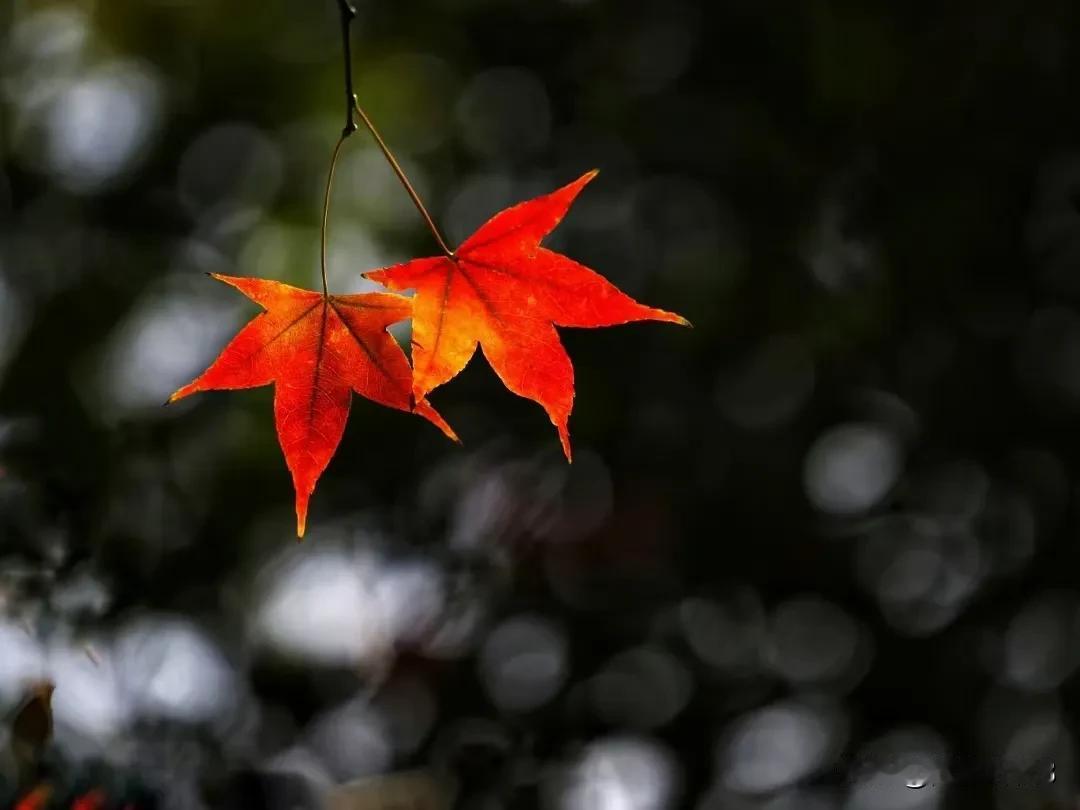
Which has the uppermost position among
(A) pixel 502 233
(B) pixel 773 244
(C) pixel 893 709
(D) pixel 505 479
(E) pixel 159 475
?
(A) pixel 502 233

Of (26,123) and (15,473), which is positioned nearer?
(15,473)

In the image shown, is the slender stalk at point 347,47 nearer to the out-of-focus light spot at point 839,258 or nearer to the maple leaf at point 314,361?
the maple leaf at point 314,361

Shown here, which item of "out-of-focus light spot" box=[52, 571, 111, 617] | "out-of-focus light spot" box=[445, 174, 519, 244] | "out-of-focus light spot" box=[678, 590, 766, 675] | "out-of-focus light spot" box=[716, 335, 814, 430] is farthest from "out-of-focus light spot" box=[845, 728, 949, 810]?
"out-of-focus light spot" box=[678, 590, 766, 675]

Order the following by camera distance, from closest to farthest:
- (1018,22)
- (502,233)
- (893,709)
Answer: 1. (502,233)
2. (1018,22)
3. (893,709)

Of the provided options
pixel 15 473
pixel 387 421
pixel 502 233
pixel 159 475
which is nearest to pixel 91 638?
pixel 15 473

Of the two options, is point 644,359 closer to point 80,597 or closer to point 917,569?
point 917,569

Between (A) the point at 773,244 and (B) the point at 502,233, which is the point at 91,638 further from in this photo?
(A) the point at 773,244

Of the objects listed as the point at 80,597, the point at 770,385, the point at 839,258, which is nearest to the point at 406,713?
the point at 770,385

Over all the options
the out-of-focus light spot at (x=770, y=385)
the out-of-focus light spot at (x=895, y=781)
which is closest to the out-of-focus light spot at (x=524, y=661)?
the out-of-focus light spot at (x=770, y=385)
